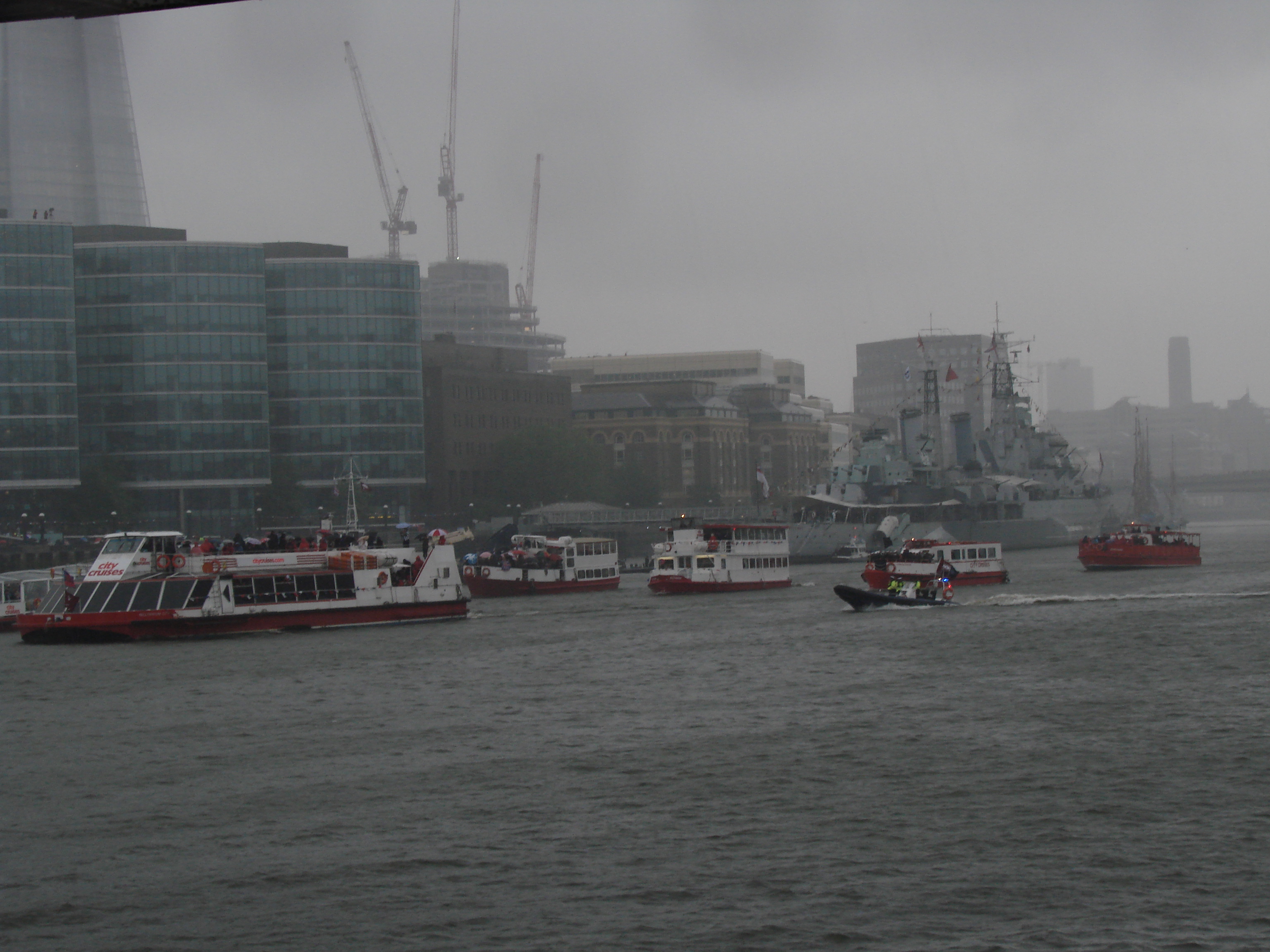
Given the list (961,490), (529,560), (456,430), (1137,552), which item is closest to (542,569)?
(529,560)

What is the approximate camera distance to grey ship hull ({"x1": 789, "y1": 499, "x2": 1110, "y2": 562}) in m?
158

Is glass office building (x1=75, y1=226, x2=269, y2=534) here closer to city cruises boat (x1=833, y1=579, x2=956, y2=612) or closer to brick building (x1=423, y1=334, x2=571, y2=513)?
brick building (x1=423, y1=334, x2=571, y2=513)

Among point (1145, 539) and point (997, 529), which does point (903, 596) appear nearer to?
point (1145, 539)

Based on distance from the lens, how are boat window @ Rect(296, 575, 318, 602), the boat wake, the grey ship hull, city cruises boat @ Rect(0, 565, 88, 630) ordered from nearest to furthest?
boat window @ Rect(296, 575, 318, 602) → city cruises boat @ Rect(0, 565, 88, 630) → the boat wake → the grey ship hull

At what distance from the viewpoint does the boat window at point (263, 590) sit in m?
72.4

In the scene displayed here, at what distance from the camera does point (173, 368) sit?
502 ft

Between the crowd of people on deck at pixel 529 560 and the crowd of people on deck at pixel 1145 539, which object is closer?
the crowd of people on deck at pixel 529 560

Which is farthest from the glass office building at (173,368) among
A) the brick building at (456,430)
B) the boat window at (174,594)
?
the boat window at (174,594)

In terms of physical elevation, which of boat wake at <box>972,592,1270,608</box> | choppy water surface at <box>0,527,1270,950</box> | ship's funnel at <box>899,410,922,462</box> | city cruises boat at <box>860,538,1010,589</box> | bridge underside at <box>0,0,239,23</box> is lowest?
choppy water surface at <box>0,527,1270,950</box>

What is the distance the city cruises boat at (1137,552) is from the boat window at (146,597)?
2713 inches

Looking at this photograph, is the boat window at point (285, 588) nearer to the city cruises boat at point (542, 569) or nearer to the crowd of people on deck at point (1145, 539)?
the city cruises boat at point (542, 569)

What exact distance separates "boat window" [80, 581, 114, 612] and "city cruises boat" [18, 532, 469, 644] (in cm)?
3

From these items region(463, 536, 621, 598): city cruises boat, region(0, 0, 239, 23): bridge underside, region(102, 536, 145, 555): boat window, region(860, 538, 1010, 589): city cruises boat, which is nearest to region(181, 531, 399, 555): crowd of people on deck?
region(102, 536, 145, 555): boat window

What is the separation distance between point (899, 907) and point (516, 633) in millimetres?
47684
